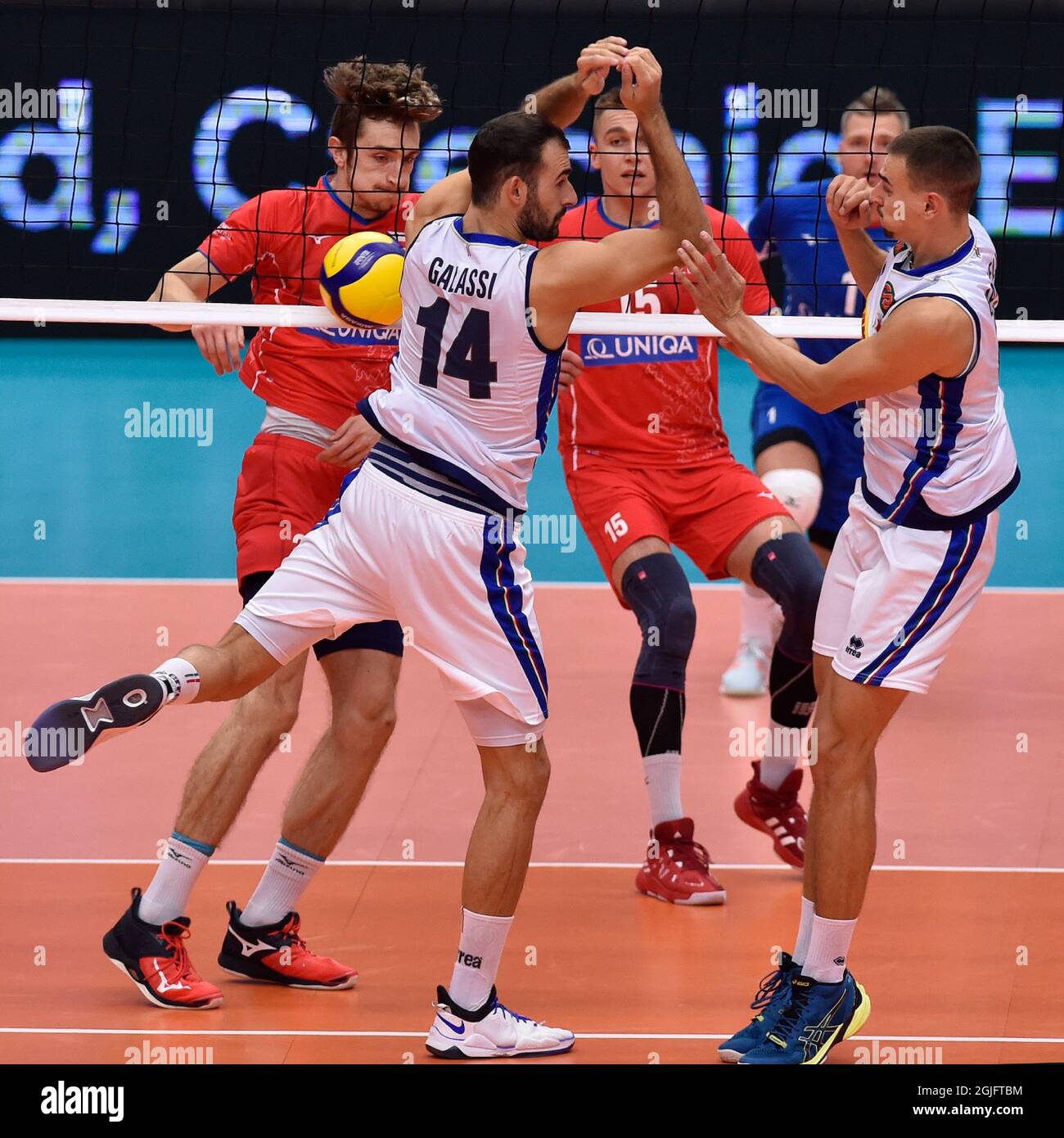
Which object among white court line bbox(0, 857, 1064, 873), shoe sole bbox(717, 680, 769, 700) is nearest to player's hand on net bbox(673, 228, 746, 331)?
white court line bbox(0, 857, 1064, 873)

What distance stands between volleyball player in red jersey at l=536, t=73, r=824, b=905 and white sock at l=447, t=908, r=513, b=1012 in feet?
4.31

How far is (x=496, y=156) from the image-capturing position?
4516 millimetres

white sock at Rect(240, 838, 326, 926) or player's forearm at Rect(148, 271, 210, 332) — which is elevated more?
player's forearm at Rect(148, 271, 210, 332)

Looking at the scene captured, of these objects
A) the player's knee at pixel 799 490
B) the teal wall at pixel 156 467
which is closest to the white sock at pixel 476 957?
the player's knee at pixel 799 490

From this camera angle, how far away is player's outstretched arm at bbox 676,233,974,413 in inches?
169

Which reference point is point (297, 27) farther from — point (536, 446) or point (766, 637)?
point (536, 446)

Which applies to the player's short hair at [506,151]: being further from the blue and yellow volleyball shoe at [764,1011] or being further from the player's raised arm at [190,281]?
the blue and yellow volleyball shoe at [764,1011]

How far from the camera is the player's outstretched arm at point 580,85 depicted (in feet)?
15.2

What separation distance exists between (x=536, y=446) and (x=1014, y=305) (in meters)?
11.7

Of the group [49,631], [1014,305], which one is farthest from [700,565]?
[1014,305]

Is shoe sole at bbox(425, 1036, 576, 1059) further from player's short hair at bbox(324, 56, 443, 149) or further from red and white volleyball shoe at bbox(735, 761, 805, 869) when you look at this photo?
player's short hair at bbox(324, 56, 443, 149)

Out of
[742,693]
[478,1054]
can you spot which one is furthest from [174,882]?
[742,693]

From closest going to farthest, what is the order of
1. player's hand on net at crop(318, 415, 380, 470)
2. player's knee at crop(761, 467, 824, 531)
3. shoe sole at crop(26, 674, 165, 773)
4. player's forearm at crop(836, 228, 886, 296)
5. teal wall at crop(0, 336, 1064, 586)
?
1. shoe sole at crop(26, 674, 165, 773)
2. player's forearm at crop(836, 228, 886, 296)
3. player's hand on net at crop(318, 415, 380, 470)
4. player's knee at crop(761, 467, 824, 531)
5. teal wall at crop(0, 336, 1064, 586)
